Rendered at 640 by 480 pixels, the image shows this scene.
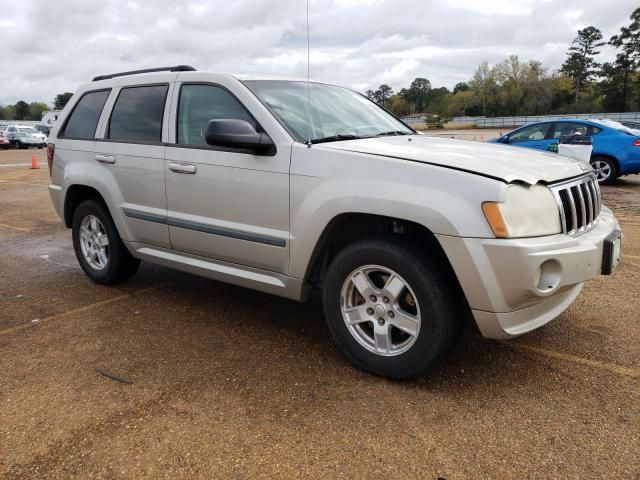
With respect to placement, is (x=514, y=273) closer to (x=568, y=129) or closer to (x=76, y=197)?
(x=76, y=197)

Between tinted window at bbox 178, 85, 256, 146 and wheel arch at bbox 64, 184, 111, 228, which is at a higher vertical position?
tinted window at bbox 178, 85, 256, 146

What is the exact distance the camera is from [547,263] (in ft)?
9.16

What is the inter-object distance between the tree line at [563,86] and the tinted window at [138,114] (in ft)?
211

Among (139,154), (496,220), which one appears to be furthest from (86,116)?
(496,220)

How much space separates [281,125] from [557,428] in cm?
230

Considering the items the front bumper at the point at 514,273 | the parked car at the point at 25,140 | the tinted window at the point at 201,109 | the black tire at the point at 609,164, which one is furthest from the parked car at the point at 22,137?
the front bumper at the point at 514,273

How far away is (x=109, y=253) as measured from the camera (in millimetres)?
4859

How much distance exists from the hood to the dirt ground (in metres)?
1.16

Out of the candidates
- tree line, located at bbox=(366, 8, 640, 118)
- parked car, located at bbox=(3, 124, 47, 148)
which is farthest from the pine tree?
parked car, located at bbox=(3, 124, 47, 148)

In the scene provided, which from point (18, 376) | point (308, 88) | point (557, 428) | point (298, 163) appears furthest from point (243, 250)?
point (557, 428)

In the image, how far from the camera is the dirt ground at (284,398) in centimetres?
246

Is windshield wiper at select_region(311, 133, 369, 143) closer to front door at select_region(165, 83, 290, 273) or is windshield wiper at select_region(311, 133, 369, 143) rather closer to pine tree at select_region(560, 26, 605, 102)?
front door at select_region(165, 83, 290, 273)

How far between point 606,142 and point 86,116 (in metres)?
10.2

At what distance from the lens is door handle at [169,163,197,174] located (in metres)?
3.88
